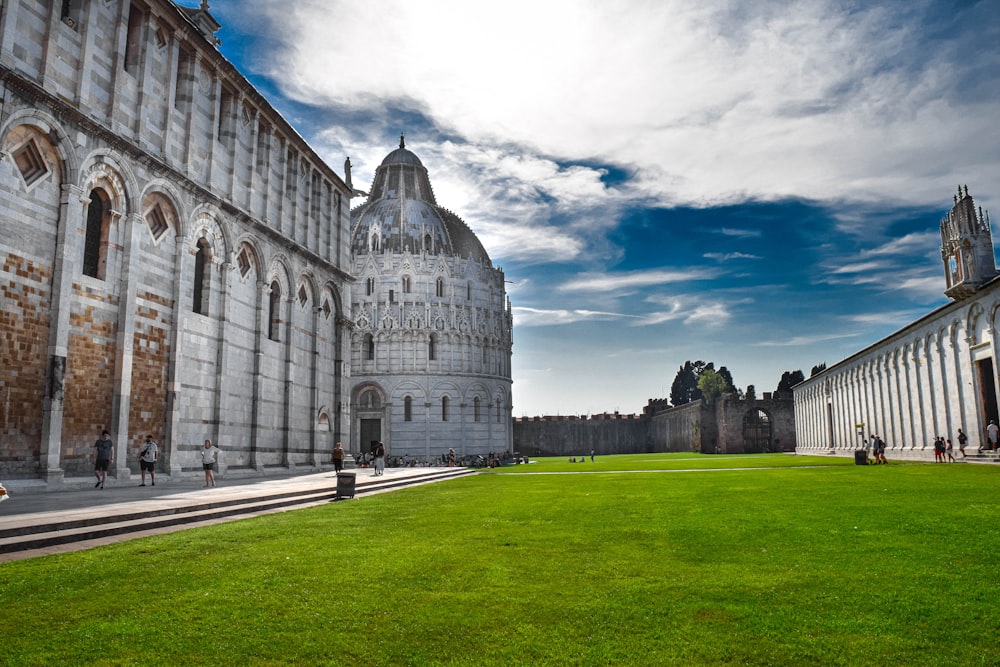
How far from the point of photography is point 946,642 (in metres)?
5.29

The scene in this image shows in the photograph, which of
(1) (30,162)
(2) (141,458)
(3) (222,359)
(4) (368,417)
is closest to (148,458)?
(2) (141,458)

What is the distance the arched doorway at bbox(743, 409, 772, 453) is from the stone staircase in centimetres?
6687

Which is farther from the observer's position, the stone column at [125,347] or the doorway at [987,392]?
the doorway at [987,392]

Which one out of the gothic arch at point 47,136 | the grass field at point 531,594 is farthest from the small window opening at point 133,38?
the grass field at point 531,594

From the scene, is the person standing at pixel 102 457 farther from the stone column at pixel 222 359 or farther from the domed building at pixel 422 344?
the domed building at pixel 422 344

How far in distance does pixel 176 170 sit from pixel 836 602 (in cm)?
2330

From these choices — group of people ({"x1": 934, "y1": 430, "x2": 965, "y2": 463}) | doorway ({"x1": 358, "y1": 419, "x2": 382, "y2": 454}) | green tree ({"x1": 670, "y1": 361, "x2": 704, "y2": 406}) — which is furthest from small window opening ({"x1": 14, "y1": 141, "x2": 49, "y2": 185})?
green tree ({"x1": 670, "y1": 361, "x2": 704, "y2": 406})

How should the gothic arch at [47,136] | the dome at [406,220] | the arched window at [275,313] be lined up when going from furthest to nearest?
1. the dome at [406,220]
2. the arched window at [275,313]
3. the gothic arch at [47,136]

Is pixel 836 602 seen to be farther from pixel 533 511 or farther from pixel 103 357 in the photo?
pixel 103 357

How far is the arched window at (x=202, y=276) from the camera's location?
25.6 meters

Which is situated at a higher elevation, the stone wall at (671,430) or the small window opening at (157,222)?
the small window opening at (157,222)

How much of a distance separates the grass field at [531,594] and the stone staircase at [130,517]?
995 millimetres

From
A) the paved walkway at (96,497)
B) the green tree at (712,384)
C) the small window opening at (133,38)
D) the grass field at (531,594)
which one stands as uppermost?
the small window opening at (133,38)

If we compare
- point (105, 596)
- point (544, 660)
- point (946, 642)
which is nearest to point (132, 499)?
point (105, 596)
